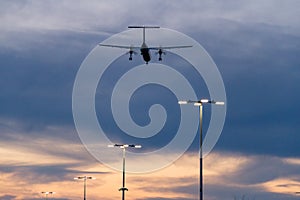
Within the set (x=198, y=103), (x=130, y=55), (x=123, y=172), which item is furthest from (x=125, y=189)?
(x=198, y=103)

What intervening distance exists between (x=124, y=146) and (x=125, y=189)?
721 cm

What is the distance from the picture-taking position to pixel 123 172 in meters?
167

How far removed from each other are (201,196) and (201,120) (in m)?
9.54

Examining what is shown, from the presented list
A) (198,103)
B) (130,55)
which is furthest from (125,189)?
(198,103)

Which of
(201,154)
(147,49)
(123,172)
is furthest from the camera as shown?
(147,49)

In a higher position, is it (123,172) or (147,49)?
(147,49)

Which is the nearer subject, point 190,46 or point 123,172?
point 123,172

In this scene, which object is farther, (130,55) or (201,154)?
(130,55)

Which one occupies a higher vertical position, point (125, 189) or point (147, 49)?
point (147, 49)

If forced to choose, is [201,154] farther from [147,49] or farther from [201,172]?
[147,49]

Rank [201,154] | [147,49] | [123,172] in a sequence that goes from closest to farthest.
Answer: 1. [201,154]
2. [123,172]
3. [147,49]

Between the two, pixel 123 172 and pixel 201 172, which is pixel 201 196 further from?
pixel 123 172

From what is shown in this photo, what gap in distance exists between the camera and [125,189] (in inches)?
6619

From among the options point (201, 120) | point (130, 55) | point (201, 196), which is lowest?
point (201, 196)
